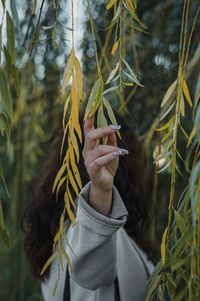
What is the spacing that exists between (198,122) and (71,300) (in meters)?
0.56

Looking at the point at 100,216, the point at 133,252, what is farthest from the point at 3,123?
the point at 133,252

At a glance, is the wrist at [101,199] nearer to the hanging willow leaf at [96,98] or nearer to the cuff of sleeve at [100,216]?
the cuff of sleeve at [100,216]

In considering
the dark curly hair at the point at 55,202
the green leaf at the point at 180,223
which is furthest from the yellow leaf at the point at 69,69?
the dark curly hair at the point at 55,202

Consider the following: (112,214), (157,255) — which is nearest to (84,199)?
(112,214)

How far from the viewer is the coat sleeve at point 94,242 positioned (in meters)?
1.00

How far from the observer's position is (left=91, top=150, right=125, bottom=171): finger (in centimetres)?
86

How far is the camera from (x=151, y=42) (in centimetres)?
167

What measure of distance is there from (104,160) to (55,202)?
19.5 inches

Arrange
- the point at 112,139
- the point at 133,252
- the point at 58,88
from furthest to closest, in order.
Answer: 1. the point at 58,88
2. the point at 133,252
3. the point at 112,139

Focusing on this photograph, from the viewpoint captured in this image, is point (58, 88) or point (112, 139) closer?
point (112, 139)

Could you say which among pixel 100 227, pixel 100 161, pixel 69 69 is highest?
pixel 69 69

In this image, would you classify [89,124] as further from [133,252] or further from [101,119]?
[133,252]

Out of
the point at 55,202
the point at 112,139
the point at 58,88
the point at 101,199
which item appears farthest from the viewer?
the point at 58,88

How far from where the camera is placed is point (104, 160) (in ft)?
2.85
